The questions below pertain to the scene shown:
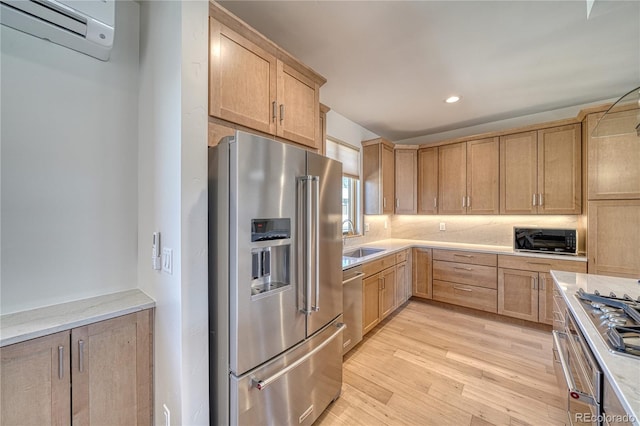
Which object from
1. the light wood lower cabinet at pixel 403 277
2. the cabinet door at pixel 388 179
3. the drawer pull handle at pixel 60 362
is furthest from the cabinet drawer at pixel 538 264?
the drawer pull handle at pixel 60 362

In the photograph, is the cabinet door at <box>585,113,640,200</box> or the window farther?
the window

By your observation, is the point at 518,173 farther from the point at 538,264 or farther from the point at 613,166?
the point at 538,264

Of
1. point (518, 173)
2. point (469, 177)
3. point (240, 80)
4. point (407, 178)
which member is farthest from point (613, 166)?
point (240, 80)

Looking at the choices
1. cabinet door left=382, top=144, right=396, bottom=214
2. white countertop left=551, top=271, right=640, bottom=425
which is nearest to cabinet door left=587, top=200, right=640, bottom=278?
white countertop left=551, top=271, right=640, bottom=425

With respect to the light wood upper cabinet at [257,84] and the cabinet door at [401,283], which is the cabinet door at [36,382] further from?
the cabinet door at [401,283]

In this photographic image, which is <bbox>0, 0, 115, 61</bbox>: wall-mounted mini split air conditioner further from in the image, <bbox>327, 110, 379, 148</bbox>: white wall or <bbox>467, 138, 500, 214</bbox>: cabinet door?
<bbox>467, 138, 500, 214</bbox>: cabinet door

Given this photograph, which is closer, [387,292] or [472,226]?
[387,292]

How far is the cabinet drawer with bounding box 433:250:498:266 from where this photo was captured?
322cm

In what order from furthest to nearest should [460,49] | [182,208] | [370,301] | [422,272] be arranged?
[422,272]
[370,301]
[460,49]
[182,208]

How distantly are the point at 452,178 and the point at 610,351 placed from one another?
3.22m

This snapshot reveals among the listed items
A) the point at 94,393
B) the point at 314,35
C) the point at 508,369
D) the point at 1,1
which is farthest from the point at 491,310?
the point at 1,1

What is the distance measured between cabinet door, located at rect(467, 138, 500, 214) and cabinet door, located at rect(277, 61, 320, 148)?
2748mm

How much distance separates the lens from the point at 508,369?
7.19ft

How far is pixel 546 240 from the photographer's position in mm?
3010
